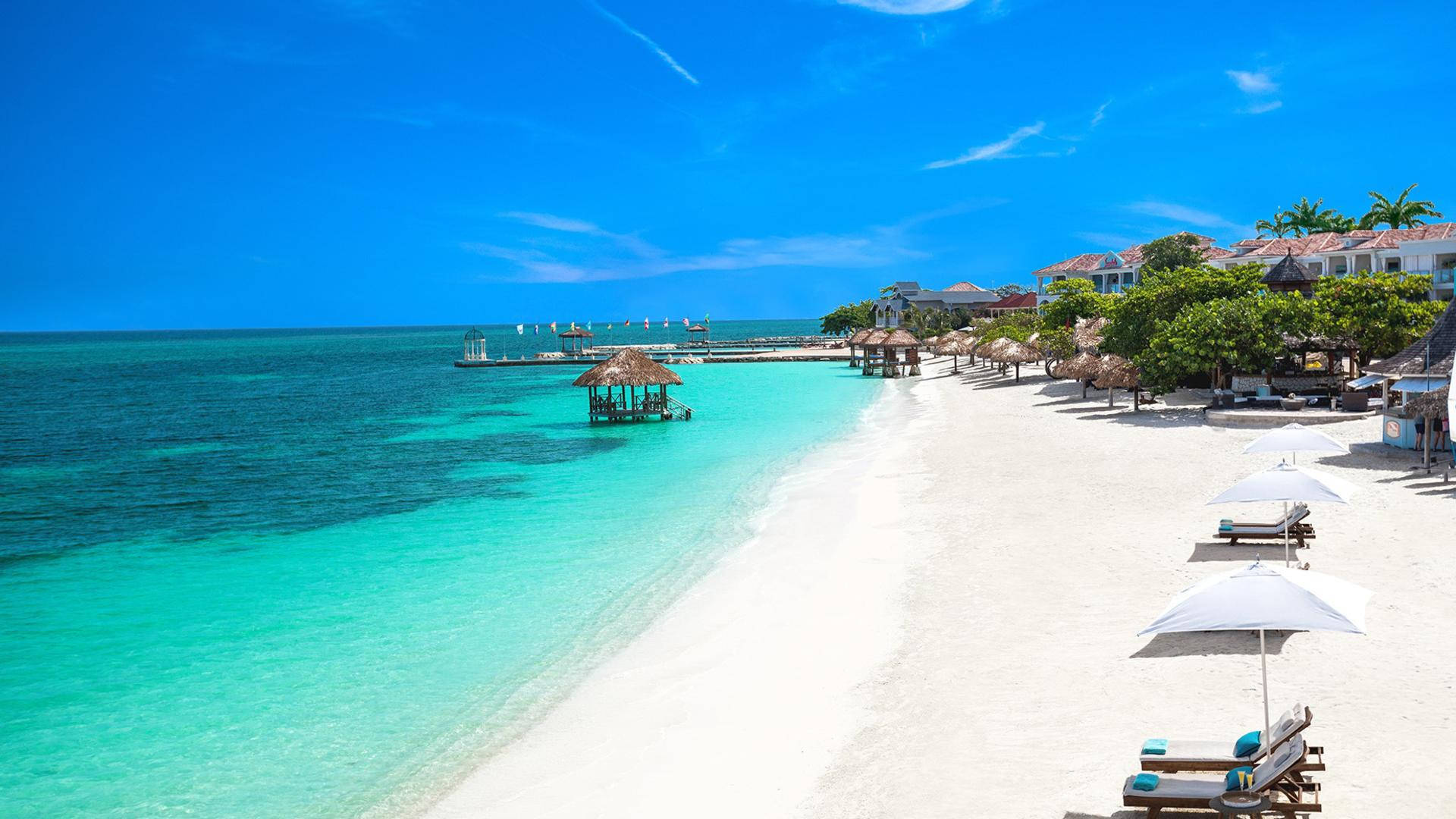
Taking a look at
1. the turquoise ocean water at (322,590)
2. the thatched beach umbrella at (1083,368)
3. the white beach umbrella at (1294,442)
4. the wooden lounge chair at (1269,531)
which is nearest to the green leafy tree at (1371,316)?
the thatched beach umbrella at (1083,368)

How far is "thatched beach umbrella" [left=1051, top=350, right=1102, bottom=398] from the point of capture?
31.9 m

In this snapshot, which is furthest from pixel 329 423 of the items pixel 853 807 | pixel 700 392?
pixel 853 807

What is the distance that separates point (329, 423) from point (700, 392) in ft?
63.6

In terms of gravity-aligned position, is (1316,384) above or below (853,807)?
above

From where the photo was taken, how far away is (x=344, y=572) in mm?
14977

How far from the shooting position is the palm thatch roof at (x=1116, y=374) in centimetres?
2828

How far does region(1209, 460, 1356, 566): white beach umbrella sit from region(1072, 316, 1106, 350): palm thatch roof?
24.9 m

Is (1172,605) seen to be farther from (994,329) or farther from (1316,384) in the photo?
(994,329)

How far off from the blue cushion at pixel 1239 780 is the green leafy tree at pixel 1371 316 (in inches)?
931

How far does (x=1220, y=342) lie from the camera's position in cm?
2584

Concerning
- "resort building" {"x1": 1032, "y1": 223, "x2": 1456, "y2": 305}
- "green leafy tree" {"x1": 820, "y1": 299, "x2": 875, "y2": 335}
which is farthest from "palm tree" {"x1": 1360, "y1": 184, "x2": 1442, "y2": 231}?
"green leafy tree" {"x1": 820, "y1": 299, "x2": 875, "y2": 335}

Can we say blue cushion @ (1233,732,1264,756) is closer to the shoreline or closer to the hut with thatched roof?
the shoreline

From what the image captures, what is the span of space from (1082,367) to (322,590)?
1008 inches

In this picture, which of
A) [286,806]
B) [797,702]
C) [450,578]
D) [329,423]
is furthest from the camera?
[329,423]
